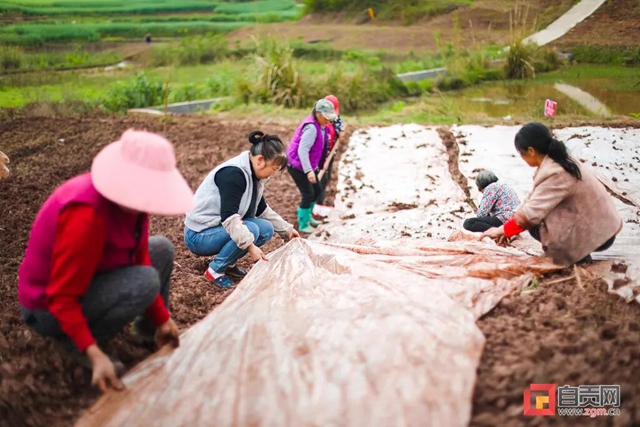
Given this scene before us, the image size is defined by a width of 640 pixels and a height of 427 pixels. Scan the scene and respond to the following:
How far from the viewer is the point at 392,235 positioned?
4.61 m

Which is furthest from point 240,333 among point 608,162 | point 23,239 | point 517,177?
point 608,162

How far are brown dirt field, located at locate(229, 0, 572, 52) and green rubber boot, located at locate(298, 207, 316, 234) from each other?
7315 millimetres

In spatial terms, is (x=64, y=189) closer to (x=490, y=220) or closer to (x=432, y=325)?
(x=432, y=325)

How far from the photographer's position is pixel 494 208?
13.8 feet

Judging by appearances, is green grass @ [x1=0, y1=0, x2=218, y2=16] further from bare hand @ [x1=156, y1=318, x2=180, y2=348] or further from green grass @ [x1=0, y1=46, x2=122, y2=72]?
bare hand @ [x1=156, y1=318, x2=180, y2=348]

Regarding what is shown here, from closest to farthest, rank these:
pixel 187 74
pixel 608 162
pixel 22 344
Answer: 1. pixel 22 344
2. pixel 608 162
3. pixel 187 74

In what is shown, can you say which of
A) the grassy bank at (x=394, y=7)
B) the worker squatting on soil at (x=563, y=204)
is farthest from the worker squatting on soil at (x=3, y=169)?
the grassy bank at (x=394, y=7)

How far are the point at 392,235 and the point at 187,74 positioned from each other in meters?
9.63

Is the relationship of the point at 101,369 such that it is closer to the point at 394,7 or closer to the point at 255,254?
the point at 255,254

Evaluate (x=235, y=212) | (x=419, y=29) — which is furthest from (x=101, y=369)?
(x=419, y=29)

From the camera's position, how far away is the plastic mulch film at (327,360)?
5.96 feet

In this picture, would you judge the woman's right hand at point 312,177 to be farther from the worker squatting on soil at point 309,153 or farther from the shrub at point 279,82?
the shrub at point 279,82

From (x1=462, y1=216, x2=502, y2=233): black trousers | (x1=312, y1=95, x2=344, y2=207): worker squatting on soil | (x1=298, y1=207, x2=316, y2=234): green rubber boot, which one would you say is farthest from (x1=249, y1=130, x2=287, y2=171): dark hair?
(x1=312, y1=95, x2=344, y2=207): worker squatting on soil

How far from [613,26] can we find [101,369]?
9.20 m
